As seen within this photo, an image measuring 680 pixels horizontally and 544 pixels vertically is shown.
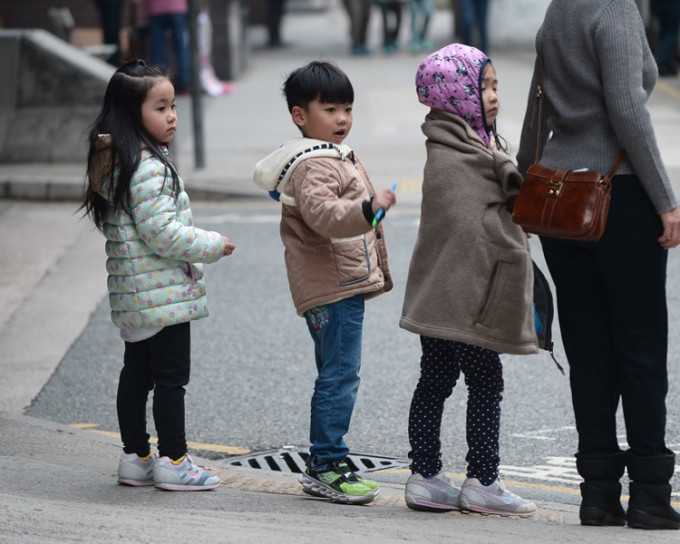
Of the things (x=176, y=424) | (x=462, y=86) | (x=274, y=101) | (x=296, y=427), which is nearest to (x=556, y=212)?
(x=462, y=86)

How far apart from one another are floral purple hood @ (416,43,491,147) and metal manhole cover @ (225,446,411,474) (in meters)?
1.49

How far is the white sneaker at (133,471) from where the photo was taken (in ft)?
14.4

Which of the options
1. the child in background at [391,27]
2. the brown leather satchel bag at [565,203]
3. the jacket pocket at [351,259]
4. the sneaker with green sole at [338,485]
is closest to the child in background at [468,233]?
the brown leather satchel bag at [565,203]

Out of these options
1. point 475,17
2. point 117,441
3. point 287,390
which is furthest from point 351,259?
point 475,17

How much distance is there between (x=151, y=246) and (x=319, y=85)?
735 mm

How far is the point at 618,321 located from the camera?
385cm

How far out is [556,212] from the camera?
146 inches

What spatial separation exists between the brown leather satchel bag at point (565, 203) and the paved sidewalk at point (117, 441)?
0.87 m

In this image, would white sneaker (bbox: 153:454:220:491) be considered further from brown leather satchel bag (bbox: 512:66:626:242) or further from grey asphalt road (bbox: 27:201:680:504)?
brown leather satchel bag (bbox: 512:66:626:242)

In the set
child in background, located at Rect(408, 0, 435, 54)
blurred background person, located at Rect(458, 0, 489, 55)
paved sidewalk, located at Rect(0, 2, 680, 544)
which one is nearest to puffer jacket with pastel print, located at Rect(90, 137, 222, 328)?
paved sidewalk, located at Rect(0, 2, 680, 544)

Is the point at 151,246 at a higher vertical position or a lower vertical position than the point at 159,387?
higher

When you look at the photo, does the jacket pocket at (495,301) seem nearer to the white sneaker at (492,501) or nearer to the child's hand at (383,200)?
the child's hand at (383,200)

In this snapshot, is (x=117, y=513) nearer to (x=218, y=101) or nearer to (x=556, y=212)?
(x=556, y=212)

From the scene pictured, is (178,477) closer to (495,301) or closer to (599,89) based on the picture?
(495,301)
